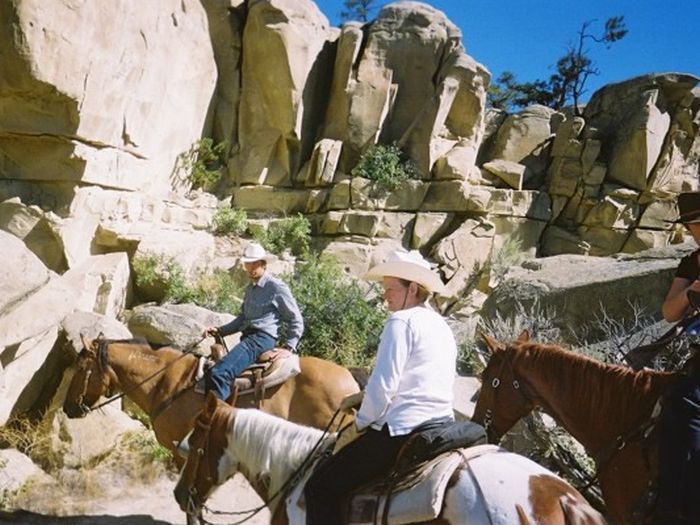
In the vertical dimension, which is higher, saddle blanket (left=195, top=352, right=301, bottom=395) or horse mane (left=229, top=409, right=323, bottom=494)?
horse mane (left=229, top=409, right=323, bottom=494)

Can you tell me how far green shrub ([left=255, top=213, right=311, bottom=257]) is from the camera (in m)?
14.9

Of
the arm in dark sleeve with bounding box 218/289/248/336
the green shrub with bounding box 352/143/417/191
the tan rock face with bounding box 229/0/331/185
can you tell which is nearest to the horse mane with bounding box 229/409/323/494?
the arm in dark sleeve with bounding box 218/289/248/336

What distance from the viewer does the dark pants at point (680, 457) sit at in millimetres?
2930

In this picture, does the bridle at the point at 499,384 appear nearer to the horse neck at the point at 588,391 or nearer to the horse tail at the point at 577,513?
the horse neck at the point at 588,391

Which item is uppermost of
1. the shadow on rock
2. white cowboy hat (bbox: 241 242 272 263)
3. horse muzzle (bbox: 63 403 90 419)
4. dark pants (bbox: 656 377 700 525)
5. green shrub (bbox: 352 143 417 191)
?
green shrub (bbox: 352 143 417 191)

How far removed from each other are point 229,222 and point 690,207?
12406 mm

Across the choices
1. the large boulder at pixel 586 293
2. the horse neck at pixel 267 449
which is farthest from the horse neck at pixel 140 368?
the large boulder at pixel 586 293

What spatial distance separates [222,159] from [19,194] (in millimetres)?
6099

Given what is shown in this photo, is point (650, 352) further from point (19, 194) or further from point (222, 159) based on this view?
point (222, 159)

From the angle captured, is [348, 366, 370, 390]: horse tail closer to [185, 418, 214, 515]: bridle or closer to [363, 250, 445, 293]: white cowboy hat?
[185, 418, 214, 515]: bridle

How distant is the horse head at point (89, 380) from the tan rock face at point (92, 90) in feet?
18.3

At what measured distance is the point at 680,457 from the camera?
2.98m

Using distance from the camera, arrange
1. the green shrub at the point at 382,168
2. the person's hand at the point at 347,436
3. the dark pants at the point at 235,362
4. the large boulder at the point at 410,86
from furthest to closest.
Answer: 1. the large boulder at the point at 410,86
2. the green shrub at the point at 382,168
3. the dark pants at the point at 235,362
4. the person's hand at the point at 347,436

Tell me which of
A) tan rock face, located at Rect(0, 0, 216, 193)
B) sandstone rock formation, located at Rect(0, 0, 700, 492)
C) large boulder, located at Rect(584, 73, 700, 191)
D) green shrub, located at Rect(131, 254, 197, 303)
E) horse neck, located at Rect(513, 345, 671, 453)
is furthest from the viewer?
large boulder, located at Rect(584, 73, 700, 191)
